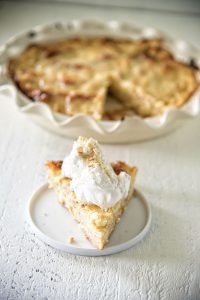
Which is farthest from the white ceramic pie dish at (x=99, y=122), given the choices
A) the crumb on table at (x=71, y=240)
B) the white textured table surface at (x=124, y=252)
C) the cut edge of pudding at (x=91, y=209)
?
the crumb on table at (x=71, y=240)

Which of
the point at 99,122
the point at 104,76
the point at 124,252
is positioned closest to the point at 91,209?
the point at 124,252

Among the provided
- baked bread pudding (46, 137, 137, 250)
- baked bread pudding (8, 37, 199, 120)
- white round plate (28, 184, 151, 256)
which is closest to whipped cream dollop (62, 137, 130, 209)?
baked bread pudding (46, 137, 137, 250)

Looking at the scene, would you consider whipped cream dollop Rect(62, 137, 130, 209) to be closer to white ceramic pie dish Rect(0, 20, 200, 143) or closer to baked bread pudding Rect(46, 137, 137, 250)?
baked bread pudding Rect(46, 137, 137, 250)

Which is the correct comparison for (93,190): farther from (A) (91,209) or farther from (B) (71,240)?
(B) (71,240)

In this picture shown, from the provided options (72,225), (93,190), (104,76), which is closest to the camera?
(93,190)

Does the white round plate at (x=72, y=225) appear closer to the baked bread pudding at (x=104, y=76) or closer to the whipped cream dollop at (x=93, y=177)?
the whipped cream dollop at (x=93, y=177)

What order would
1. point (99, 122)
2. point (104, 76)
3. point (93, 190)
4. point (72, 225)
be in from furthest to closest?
point (104, 76), point (99, 122), point (72, 225), point (93, 190)
